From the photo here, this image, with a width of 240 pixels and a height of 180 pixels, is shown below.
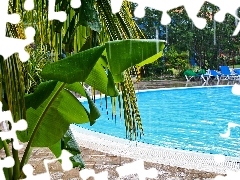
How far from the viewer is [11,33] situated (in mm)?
1020

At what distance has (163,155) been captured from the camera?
3932 mm

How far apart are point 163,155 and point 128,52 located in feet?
9.91

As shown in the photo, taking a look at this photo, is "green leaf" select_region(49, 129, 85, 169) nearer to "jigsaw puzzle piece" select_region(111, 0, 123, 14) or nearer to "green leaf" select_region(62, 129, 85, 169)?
"green leaf" select_region(62, 129, 85, 169)

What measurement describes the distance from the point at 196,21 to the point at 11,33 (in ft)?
1.80

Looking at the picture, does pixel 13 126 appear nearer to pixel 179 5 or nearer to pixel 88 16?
pixel 88 16

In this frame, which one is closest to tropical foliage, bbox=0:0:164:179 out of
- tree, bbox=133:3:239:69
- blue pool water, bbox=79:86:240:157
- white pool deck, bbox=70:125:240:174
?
white pool deck, bbox=70:125:240:174

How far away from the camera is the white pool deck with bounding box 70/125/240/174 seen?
350 centimetres

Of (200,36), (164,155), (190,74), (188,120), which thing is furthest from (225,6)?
(200,36)

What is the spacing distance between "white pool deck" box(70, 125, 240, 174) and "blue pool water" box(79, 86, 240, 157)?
115 cm

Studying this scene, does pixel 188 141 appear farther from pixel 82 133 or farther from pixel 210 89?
pixel 210 89

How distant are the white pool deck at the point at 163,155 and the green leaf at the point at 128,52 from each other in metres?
2.52

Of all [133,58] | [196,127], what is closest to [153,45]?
[133,58]

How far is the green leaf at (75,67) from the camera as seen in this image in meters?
1.01

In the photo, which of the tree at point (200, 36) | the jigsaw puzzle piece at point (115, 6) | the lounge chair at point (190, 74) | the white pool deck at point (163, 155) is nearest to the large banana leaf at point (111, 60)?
the jigsaw puzzle piece at point (115, 6)
